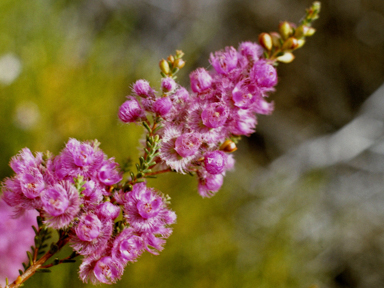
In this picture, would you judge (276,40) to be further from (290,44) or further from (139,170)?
(139,170)

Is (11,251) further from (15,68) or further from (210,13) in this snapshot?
(210,13)

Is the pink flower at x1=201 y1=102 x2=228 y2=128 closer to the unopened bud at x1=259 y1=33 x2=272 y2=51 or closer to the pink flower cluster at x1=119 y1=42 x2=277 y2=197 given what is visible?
the pink flower cluster at x1=119 y1=42 x2=277 y2=197

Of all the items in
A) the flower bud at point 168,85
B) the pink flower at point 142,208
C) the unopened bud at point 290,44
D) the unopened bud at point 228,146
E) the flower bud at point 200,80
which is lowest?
the pink flower at point 142,208

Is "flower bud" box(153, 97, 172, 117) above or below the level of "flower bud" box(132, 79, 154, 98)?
below

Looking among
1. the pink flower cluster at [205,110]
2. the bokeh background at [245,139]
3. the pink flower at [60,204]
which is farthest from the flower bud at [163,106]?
the bokeh background at [245,139]

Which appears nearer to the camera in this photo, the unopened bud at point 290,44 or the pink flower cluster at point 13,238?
the unopened bud at point 290,44

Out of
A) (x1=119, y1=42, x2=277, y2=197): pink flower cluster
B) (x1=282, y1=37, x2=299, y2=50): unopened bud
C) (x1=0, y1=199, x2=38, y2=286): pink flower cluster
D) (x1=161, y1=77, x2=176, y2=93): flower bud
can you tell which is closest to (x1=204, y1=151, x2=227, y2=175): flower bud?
(x1=119, y1=42, x2=277, y2=197): pink flower cluster

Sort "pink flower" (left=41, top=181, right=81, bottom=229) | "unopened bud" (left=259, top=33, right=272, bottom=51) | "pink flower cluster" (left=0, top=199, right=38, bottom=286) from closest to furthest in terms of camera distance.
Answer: "pink flower" (left=41, top=181, right=81, bottom=229) < "unopened bud" (left=259, top=33, right=272, bottom=51) < "pink flower cluster" (left=0, top=199, right=38, bottom=286)

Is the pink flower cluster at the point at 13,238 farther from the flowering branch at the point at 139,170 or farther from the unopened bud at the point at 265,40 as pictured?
the unopened bud at the point at 265,40
